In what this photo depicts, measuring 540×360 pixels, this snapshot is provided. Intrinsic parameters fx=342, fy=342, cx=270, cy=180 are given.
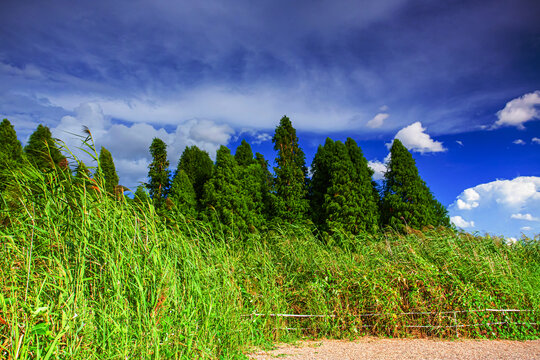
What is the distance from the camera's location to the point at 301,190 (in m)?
17.8

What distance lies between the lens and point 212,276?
12.3 ft

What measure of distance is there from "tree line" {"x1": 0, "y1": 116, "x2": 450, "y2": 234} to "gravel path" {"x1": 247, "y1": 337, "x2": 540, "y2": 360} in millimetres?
10574

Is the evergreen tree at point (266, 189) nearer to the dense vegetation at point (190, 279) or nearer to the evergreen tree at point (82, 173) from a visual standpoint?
the dense vegetation at point (190, 279)

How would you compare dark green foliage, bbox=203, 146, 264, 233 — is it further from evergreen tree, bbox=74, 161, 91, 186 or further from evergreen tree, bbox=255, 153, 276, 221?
evergreen tree, bbox=74, 161, 91, 186

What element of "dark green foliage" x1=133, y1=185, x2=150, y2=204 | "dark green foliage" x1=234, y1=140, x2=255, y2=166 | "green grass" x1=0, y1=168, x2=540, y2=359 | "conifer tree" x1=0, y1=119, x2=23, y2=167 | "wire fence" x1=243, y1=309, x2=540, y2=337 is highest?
"dark green foliage" x1=234, y1=140, x2=255, y2=166

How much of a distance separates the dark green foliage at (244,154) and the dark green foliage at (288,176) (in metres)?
4.44

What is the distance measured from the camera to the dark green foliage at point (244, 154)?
22.8 metres

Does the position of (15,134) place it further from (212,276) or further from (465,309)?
(465,309)

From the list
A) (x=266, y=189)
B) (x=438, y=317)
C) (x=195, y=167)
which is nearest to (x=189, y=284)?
(x=438, y=317)

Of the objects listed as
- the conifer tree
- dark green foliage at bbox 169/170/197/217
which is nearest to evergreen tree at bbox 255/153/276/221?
dark green foliage at bbox 169/170/197/217

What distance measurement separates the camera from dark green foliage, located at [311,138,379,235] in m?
16.2

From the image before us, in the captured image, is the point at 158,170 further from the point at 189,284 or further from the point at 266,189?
the point at 189,284

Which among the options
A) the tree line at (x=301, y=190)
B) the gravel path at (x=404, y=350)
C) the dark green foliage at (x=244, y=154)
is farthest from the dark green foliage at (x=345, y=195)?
the gravel path at (x=404, y=350)

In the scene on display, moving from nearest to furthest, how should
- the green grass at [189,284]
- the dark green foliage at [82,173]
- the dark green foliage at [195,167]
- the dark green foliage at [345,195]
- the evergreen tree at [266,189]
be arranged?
the green grass at [189,284]
the dark green foliage at [82,173]
the dark green foliage at [345,195]
the evergreen tree at [266,189]
the dark green foliage at [195,167]
